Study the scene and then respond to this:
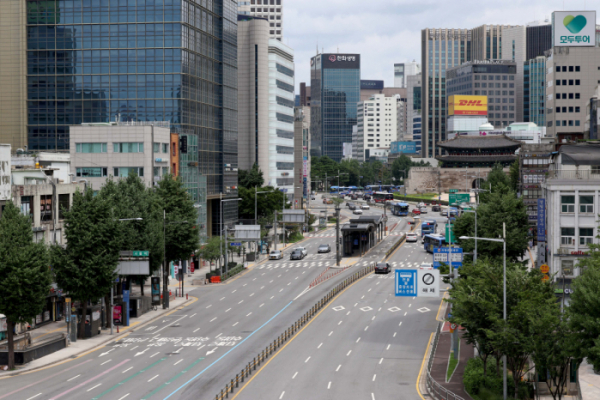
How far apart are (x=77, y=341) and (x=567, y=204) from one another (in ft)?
146

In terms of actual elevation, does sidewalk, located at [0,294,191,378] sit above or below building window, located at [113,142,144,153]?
below

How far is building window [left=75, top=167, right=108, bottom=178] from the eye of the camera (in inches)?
4060

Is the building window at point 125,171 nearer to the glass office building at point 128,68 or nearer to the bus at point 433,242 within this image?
the glass office building at point 128,68

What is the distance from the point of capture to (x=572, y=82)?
497ft

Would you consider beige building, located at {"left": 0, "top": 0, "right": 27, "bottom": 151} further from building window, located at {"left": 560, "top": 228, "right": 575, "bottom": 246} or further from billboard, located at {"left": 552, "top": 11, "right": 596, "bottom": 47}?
billboard, located at {"left": 552, "top": 11, "right": 596, "bottom": 47}

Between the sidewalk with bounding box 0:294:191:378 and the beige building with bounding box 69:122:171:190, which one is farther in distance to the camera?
the beige building with bounding box 69:122:171:190

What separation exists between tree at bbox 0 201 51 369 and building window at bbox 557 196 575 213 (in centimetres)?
4491

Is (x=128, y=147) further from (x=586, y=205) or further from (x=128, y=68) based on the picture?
(x=586, y=205)

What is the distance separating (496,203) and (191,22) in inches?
2605

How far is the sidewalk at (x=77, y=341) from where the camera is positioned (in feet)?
174

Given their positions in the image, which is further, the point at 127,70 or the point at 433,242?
the point at 127,70

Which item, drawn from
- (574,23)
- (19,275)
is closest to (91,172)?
(19,275)

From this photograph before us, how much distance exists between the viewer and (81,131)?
10369 cm

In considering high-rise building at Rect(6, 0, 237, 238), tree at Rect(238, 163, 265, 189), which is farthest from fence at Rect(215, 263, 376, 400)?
tree at Rect(238, 163, 265, 189)
